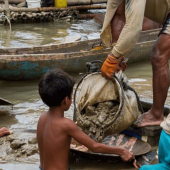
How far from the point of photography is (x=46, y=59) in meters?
7.14

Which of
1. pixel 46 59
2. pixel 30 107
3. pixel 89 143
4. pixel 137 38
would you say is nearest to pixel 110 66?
pixel 137 38

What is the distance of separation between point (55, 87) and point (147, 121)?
1363mm

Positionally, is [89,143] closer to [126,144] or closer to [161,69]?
[126,144]

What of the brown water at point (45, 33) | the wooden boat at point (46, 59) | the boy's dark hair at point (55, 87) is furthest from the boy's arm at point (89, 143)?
the brown water at point (45, 33)

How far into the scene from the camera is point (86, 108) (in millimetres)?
4016

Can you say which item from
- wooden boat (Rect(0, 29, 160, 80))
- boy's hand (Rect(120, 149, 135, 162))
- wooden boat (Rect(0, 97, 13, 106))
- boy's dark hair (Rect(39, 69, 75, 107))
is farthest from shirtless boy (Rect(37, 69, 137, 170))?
wooden boat (Rect(0, 29, 160, 80))

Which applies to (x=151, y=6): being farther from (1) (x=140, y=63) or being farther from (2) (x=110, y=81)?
(1) (x=140, y=63)

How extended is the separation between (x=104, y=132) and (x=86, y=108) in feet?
1.03

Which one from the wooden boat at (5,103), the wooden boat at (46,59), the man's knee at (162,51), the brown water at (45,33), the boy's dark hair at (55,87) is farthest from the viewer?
the brown water at (45,33)

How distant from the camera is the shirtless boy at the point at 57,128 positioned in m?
3.14

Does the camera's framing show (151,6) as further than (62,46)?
No

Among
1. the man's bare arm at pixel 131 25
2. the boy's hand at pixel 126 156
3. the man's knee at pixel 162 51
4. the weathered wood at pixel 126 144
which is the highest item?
the man's bare arm at pixel 131 25

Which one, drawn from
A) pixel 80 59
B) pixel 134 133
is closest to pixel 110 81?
pixel 134 133

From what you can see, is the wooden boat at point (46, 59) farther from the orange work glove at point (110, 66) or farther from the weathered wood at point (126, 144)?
the orange work glove at point (110, 66)
